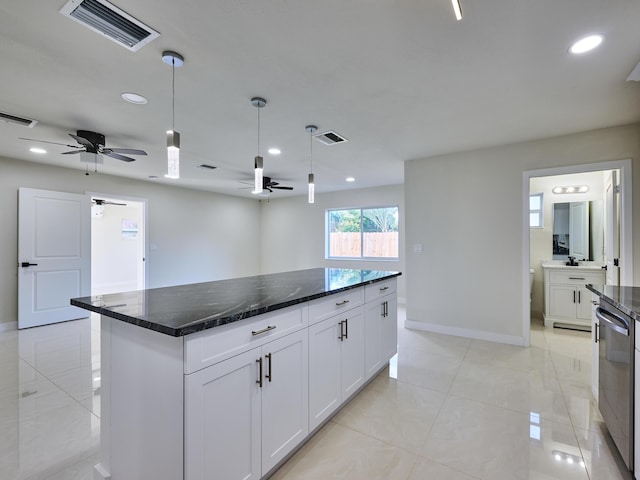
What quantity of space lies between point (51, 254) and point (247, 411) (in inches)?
200

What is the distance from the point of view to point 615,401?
1.72 m

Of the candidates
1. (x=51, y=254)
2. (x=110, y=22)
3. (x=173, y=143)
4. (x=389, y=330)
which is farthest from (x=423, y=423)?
(x=51, y=254)

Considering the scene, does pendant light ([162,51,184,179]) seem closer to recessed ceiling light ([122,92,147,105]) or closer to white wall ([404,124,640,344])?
recessed ceiling light ([122,92,147,105])

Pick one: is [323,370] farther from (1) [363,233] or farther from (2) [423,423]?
(1) [363,233]

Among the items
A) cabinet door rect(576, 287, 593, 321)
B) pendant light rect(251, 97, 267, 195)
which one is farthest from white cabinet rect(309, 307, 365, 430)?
cabinet door rect(576, 287, 593, 321)

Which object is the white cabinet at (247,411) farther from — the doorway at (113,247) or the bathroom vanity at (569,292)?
the doorway at (113,247)

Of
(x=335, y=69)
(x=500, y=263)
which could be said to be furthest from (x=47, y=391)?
(x=500, y=263)

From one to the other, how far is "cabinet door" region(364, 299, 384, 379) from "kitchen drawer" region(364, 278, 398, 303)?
0.18ft

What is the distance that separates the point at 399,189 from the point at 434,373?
4.30 metres

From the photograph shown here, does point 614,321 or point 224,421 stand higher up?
point 614,321

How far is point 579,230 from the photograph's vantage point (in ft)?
14.8

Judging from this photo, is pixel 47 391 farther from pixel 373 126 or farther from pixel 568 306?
pixel 568 306

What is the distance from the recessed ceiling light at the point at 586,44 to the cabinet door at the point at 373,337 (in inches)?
87.7

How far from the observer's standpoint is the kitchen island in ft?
3.99
